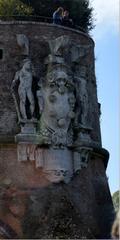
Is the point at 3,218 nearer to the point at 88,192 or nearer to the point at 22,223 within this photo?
the point at 22,223

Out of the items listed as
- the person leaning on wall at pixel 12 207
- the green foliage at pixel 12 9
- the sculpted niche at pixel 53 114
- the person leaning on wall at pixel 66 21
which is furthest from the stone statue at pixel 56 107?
the green foliage at pixel 12 9

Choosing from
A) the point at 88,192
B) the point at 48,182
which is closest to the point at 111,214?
the point at 88,192

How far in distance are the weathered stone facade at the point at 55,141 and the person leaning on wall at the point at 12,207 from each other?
0.15 m

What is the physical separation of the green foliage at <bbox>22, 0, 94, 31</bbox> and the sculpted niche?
2945 mm

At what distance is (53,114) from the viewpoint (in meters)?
15.5

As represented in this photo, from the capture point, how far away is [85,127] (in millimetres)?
16031

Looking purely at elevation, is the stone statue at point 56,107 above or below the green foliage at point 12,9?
below

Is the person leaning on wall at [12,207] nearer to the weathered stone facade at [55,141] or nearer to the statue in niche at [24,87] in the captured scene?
the weathered stone facade at [55,141]

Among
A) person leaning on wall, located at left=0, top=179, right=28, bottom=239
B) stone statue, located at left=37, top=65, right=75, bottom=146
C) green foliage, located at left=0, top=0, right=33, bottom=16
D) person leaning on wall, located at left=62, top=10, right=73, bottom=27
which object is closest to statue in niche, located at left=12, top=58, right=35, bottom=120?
stone statue, located at left=37, top=65, right=75, bottom=146

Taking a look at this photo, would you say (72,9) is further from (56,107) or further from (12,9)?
(56,107)

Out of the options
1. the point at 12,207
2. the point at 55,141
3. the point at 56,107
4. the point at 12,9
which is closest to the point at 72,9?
the point at 12,9

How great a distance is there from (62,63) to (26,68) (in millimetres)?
826

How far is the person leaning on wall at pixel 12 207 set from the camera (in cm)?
1487

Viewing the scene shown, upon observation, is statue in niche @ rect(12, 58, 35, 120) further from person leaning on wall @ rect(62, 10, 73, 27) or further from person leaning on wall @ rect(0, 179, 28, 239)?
person leaning on wall @ rect(62, 10, 73, 27)
